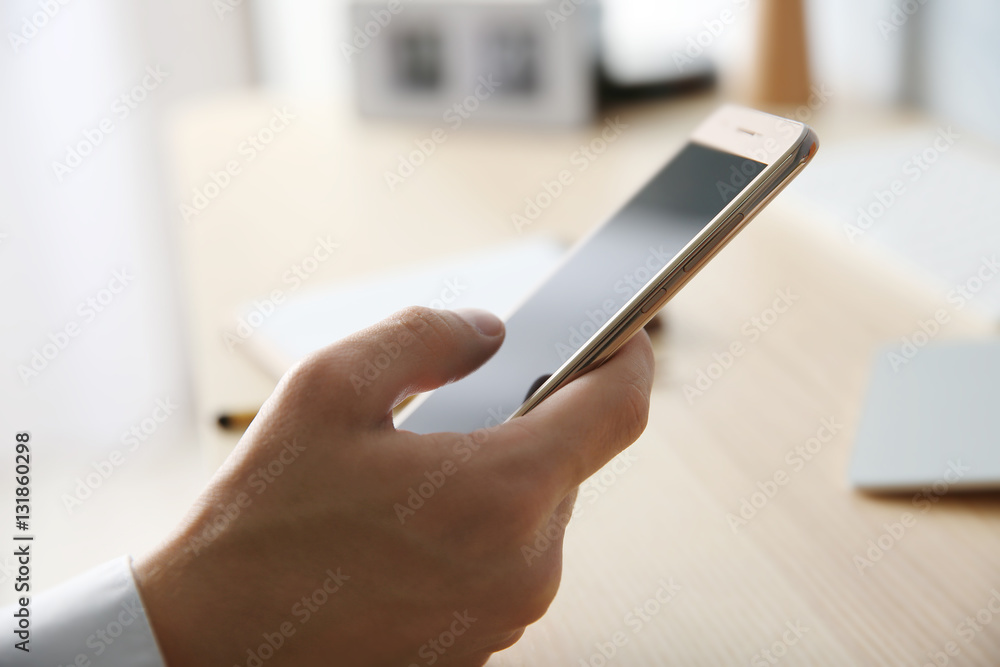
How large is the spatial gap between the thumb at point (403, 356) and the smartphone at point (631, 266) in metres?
0.04

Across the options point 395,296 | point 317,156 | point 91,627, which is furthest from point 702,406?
point 317,156

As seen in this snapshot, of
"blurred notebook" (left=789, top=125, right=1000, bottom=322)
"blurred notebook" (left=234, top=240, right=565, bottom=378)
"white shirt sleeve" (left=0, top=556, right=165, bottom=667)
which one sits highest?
"white shirt sleeve" (left=0, top=556, right=165, bottom=667)

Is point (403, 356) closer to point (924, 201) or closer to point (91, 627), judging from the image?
point (91, 627)

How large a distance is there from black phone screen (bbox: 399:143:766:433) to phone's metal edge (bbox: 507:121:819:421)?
0.02m

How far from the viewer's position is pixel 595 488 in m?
0.55

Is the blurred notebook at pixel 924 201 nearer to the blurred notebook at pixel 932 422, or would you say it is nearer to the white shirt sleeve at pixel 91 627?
the blurred notebook at pixel 932 422

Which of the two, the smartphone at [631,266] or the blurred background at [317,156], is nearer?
the smartphone at [631,266]

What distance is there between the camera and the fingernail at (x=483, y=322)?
0.43 m

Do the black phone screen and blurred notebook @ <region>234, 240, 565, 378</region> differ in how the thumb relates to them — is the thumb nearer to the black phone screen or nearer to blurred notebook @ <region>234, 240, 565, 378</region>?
the black phone screen

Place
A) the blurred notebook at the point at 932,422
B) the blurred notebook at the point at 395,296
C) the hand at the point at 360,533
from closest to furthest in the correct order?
the hand at the point at 360,533 → the blurred notebook at the point at 932,422 → the blurred notebook at the point at 395,296

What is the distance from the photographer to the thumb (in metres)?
0.37

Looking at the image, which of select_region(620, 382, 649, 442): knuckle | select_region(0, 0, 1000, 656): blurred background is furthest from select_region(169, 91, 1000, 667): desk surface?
select_region(620, 382, 649, 442): knuckle

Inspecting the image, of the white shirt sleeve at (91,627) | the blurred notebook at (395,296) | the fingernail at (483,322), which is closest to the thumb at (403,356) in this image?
the fingernail at (483,322)

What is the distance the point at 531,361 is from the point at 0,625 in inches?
10.7
